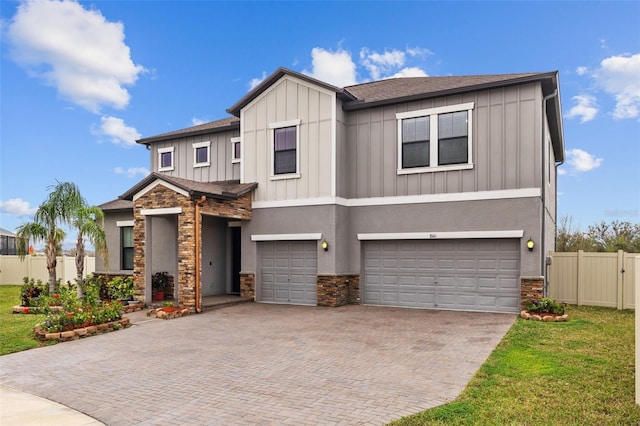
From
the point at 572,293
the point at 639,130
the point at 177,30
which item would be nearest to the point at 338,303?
the point at 572,293

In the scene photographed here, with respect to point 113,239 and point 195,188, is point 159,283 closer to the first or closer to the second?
point 113,239

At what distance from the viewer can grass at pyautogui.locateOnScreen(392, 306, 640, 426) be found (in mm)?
5156

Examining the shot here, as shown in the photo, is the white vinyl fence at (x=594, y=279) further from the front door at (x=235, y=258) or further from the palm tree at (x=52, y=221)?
the palm tree at (x=52, y=221)

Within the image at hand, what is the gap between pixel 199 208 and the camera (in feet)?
44.3

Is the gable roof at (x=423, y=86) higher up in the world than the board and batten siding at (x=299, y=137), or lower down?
higher up

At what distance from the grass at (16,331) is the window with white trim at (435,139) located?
419 inches

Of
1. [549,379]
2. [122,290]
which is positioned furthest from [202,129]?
[549,379]

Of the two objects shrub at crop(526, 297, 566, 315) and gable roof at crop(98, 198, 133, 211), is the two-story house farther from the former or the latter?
gable roof at crop(98, 198, 133, 211)

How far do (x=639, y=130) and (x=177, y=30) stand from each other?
18.0 metres

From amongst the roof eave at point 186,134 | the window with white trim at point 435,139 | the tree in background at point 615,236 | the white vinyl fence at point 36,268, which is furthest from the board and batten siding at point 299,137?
the tree in background at point 615,236

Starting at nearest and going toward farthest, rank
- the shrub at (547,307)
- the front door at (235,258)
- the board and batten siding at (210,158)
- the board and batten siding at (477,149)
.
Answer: the shrub at (547,307) → the board and batten siding at (477,149) → the front door at (235,258) → the board and batten siding at (210,158)

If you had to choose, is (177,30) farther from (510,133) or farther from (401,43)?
(510,133)

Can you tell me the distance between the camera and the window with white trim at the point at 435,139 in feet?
44.3

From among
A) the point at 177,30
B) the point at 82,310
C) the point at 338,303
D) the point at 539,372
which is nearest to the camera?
the point at 539,372
